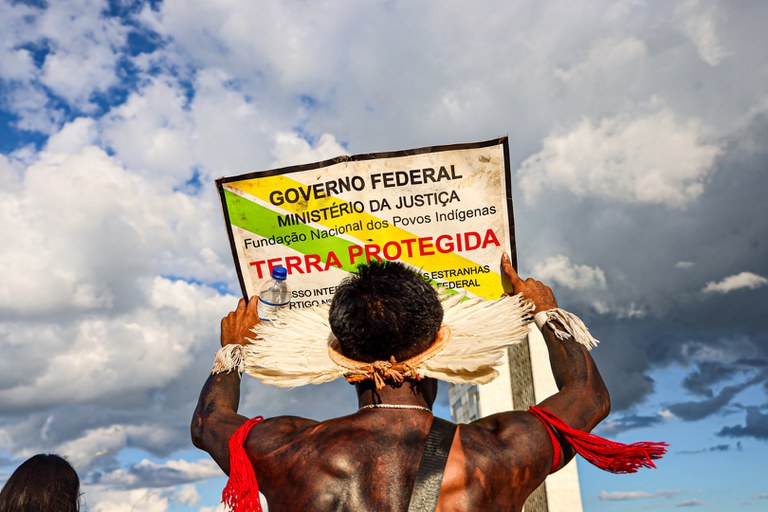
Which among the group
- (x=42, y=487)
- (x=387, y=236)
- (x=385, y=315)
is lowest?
(x=42, y=487)

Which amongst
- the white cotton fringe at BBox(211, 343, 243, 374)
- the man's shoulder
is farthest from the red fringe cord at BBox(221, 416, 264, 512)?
the man's shoulder

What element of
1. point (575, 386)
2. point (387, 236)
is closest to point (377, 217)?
point (387, 236)

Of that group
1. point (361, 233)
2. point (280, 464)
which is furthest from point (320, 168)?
point (280, 464)

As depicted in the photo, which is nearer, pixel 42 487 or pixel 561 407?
pixel 561 407

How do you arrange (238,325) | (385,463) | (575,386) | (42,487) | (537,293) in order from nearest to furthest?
(385,463) < (575,386) < (42,487) < (537,293) < (238,325)

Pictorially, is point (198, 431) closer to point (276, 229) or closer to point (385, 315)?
point (385, 315)

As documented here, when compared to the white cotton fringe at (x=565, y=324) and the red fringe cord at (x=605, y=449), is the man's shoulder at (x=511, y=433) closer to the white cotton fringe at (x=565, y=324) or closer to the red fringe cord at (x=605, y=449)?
the red fringe cord at (x=605, y=449)

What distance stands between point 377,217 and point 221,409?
5.22 ft

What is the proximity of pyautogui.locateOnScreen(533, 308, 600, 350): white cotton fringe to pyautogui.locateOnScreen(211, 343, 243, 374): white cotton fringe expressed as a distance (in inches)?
61.6

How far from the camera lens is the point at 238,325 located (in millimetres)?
3846

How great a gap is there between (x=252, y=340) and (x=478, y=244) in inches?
60.4

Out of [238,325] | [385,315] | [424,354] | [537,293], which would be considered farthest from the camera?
[238,325]

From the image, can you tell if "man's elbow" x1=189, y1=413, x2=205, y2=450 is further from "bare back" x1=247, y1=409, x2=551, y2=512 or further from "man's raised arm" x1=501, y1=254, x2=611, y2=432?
"man's raised arm" x1=501, y1=254, x2=611, y2=432

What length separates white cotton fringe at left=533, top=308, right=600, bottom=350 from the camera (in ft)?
11.2
